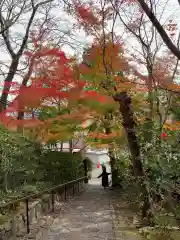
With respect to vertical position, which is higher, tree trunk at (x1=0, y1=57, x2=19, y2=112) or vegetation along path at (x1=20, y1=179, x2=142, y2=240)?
tree trunk at (x1=0, y1=57, x2=19, y2=112)

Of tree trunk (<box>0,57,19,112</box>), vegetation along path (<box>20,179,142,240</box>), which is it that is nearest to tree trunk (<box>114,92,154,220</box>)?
vegetation along path (<box>20,179,142,240</box>)

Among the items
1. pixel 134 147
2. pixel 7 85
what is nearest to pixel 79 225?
pixel 134 147

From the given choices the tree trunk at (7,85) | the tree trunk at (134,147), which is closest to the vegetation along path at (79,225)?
the tree trunk at (134,147)

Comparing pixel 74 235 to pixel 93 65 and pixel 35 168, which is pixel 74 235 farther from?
pixel 35 168

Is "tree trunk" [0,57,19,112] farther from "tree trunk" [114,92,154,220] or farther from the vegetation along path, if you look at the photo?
"tree trunk" [114,92,154,220]

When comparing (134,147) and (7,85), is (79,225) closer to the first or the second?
(134,147)

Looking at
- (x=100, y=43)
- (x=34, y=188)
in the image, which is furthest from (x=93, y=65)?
(x=34, y=188)

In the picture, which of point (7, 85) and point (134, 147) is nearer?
point (134, 147)

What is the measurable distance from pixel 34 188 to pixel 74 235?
2806 millimetres

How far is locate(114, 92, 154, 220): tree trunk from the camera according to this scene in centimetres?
665

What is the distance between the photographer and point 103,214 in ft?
31.9

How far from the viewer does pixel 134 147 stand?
7414 mm

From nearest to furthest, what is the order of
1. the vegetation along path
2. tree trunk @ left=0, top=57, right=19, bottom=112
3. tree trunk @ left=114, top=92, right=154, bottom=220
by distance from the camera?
1. tree trunk @ left=114, top=92, right=154, bottom=220
2. the vegetation along path
3. tree trunk @ left=0, top=57, right=19, bottom=112

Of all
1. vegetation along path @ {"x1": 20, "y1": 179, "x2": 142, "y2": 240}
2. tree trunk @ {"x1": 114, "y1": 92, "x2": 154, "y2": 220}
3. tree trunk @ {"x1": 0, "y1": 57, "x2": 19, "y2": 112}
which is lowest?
vegetation along path @ {"x1": 20, "y1": 179, "x2": 142, "y2": 240}
